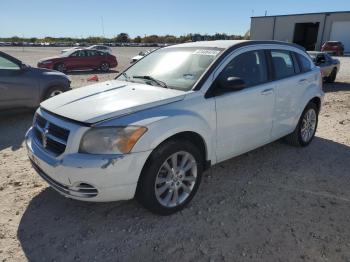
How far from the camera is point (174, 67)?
14.0 feet

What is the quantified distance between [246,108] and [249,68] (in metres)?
0.57

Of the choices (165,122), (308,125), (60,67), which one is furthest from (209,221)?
(60,67)

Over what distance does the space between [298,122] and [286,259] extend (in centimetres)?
296

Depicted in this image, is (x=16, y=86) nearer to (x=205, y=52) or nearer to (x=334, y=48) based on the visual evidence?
(x=205, y=52)

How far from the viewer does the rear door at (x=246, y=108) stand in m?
3.98

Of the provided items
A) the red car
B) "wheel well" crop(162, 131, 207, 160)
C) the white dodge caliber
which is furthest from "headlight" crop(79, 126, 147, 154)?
the red car

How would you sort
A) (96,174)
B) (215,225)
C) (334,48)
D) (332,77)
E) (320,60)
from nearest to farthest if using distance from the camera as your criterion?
(96,174) < (215,225) < (320,60) < (332,77) < (334,48)

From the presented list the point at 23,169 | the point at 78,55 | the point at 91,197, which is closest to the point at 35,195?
the point at 23,169

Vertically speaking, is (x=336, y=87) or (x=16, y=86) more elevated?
(x=16, y=86)

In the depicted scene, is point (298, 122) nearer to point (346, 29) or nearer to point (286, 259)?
point (286, 259)

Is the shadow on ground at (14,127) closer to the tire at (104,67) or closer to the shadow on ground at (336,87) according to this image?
the shadow on ground at (336,87)

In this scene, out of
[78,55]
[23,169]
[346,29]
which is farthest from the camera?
[346,29]

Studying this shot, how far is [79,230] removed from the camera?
11.0ft

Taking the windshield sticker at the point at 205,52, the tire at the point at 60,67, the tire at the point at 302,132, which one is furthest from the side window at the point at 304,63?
the tire at the point at 60,67
